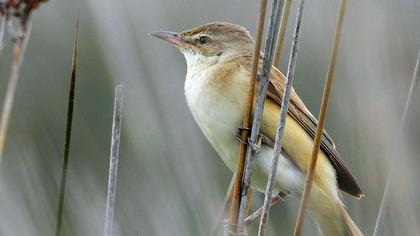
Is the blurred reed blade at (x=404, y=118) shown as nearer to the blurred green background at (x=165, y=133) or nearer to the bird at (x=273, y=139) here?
the blurred green background at (x=165, y=133)

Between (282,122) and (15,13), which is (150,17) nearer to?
(282,122)

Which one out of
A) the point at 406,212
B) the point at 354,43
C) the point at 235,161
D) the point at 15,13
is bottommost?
the point at 406,212

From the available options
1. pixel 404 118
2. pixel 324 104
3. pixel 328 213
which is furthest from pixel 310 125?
pixel 324 104

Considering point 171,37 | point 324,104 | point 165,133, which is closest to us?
point 324,104

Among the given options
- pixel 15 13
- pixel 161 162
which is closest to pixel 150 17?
pixel 161 162

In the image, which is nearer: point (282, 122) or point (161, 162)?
point (282, 122)

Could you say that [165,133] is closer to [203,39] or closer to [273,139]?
[203,39]

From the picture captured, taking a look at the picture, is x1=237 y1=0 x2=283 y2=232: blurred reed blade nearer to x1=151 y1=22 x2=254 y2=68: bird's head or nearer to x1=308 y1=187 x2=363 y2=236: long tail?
x1=308 y1=187 x2=363 y2=236: long tail

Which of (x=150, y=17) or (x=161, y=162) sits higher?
(x=150, y=17)
